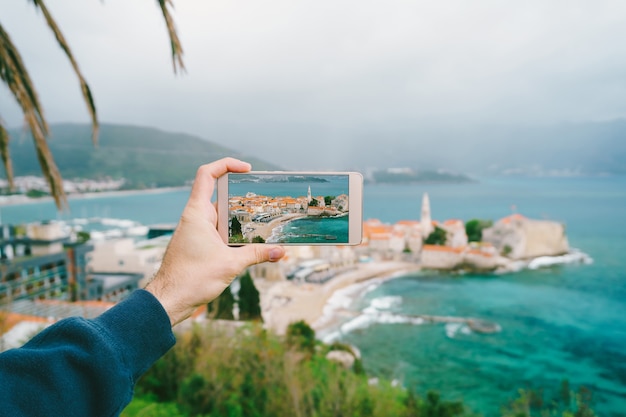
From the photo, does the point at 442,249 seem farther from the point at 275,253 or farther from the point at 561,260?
the point at 275,253

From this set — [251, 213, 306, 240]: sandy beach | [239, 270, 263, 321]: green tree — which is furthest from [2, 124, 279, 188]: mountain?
[251, 213, 306, 240]: sandy beach

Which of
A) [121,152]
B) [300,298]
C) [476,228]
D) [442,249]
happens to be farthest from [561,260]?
[121,152]

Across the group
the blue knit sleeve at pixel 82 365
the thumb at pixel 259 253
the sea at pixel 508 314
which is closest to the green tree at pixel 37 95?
→ the thumb at pixel 259 253

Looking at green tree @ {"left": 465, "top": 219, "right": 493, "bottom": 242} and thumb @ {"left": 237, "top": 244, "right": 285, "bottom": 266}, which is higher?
thumb @ {"left": 237, "top": 244, "right": 285, "bottom": 266}

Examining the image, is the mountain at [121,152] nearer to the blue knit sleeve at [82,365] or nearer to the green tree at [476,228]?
the blue knit sleeve at [82,365]

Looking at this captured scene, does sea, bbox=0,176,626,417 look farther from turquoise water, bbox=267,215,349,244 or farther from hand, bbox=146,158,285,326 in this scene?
hand, bbox=146,158,285,326

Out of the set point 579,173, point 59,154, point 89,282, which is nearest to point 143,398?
point 89,282
